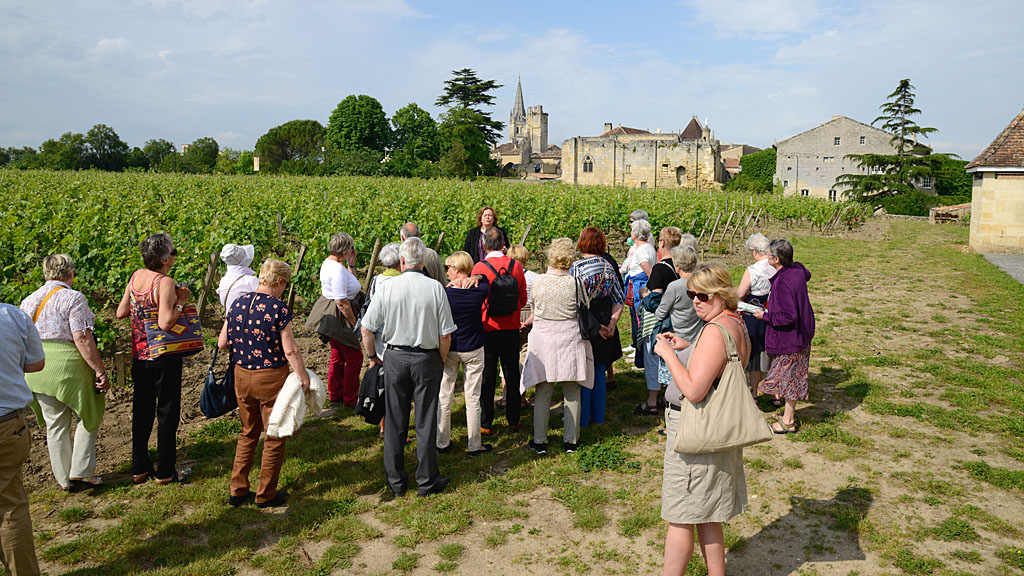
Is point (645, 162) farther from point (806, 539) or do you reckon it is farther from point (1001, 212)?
point (806, 539)

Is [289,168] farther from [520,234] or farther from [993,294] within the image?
[993,294]

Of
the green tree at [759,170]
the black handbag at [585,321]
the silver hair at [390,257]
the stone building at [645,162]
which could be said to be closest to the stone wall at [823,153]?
the green tree at [759,170]

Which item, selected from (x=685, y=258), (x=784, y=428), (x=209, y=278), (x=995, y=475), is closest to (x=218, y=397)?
(x=209, y=278)

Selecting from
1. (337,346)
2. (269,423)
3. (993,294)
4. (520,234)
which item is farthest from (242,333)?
(993,294)

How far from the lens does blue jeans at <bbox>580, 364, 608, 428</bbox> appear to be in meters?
5.20

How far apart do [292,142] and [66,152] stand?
21.1 meters

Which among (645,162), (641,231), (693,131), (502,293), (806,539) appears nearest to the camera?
(806,539)

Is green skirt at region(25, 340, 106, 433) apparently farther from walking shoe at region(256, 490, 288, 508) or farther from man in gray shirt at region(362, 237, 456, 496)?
man in gray shirt at region(362, 237, 456, 496)

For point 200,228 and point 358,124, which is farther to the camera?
point 358,124

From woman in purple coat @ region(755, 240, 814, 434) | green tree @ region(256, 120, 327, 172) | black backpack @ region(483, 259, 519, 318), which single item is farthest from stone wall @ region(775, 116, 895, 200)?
black backpack @ region(483, 259, 519, 318)

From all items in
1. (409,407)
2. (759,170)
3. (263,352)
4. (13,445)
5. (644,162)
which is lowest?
(409,407)

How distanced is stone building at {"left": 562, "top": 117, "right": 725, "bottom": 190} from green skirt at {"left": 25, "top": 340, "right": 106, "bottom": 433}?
49.7 metres

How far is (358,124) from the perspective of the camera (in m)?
57.0

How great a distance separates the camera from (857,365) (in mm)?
7012
